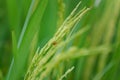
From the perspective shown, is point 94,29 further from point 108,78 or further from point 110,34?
point 108,78

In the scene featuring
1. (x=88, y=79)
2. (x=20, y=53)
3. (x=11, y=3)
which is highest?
(x=11, y=3)

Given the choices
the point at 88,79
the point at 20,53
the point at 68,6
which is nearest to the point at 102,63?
the point at 88,79

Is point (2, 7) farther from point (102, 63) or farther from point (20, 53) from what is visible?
point (20, 53)

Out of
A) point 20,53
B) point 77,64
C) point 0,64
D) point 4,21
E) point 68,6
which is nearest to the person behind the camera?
point 20,53

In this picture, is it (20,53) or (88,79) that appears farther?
(88,79)

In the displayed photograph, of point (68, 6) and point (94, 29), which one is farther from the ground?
point (68, 6)

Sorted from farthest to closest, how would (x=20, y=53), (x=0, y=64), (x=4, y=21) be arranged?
(x=4, y=21) < (x=0, y=64) < (x=20, y=53)
